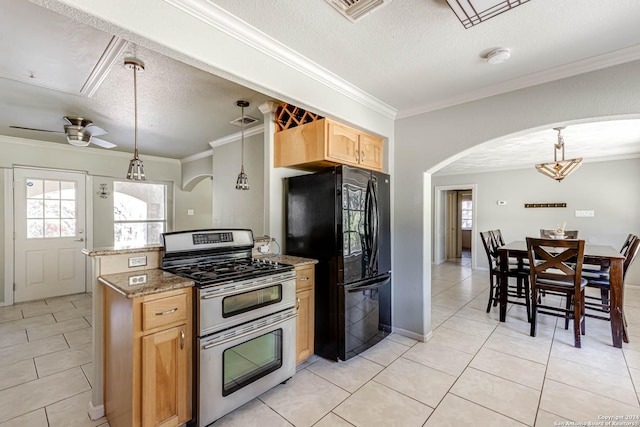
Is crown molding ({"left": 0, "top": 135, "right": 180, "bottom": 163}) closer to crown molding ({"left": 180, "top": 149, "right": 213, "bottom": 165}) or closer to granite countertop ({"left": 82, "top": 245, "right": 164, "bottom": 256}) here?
crown molding ({"left": 180, "top": 149, "right": 213, "bottom": 165})

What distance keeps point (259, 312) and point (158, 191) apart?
496cm

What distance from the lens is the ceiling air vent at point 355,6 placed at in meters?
1.46

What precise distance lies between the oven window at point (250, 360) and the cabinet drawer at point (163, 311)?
0.38 m

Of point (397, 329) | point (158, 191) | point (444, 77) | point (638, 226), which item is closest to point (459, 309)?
point (397, 329)

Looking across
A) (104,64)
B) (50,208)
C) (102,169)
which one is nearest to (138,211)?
(102,169)

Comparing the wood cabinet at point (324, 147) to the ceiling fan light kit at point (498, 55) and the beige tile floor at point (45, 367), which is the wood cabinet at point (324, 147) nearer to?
the ceiling fan light kit at point (498, 55)

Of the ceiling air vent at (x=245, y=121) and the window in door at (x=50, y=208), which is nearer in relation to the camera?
the ceiling air vent at (x=245, y=121)

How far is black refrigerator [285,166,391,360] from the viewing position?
2439 mm

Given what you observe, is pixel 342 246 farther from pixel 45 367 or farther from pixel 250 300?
pixel 45 367

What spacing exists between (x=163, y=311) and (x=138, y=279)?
31 centimetres

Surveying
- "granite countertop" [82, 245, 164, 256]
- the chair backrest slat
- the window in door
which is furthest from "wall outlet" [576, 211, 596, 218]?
the window in door

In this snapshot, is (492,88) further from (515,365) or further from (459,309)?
(459,309)

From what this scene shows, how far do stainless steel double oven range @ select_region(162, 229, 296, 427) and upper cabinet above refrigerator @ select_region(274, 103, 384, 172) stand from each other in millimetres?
936

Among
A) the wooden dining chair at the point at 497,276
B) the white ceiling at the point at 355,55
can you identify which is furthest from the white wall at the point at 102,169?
the wooden dining chair at the point at 497,276
